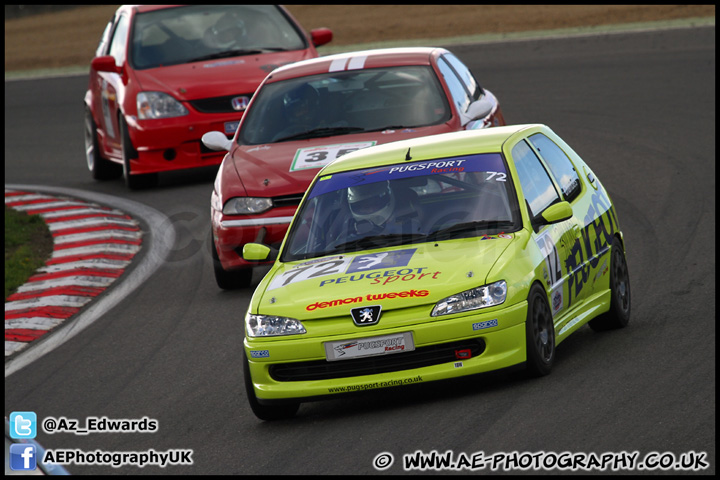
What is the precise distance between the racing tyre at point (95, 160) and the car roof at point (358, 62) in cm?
518

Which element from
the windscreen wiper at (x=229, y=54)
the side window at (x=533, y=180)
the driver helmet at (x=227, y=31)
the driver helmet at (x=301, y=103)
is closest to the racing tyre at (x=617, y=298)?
the side window at (x=533, y=180)

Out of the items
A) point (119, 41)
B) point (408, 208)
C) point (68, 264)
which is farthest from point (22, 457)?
point (119, 41)

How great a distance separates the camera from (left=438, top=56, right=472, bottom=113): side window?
11484 millimetres

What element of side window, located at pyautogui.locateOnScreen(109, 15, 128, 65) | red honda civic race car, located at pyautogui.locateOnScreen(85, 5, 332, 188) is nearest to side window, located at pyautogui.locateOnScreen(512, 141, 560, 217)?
red honda civic race car, located at pyautogui.locateOnScreen(85, 5, 332, 188)

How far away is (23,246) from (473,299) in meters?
7.39

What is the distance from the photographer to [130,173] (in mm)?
15422

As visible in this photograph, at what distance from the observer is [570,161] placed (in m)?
8.84

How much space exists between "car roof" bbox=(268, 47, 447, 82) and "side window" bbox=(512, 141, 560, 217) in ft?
12.0

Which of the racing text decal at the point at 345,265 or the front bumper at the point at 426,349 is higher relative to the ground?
the racing text decal at the point at 345,265

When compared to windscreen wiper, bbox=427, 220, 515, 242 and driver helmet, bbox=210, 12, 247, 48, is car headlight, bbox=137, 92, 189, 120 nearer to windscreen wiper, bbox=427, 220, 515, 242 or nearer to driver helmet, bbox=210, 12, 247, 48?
driver helmet, bbox=210, 12, 247, 48

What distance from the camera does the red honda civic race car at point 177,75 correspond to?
14.8 metres

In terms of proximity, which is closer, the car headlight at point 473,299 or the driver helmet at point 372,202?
the car headlight at point 473,299

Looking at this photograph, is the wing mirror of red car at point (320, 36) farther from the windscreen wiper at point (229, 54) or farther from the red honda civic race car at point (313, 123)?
the red honda civic race car at point (313, 123)

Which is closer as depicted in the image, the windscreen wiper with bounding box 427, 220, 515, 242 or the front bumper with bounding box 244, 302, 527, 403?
the front bumper with bounding box 244, 302, 527, 403
